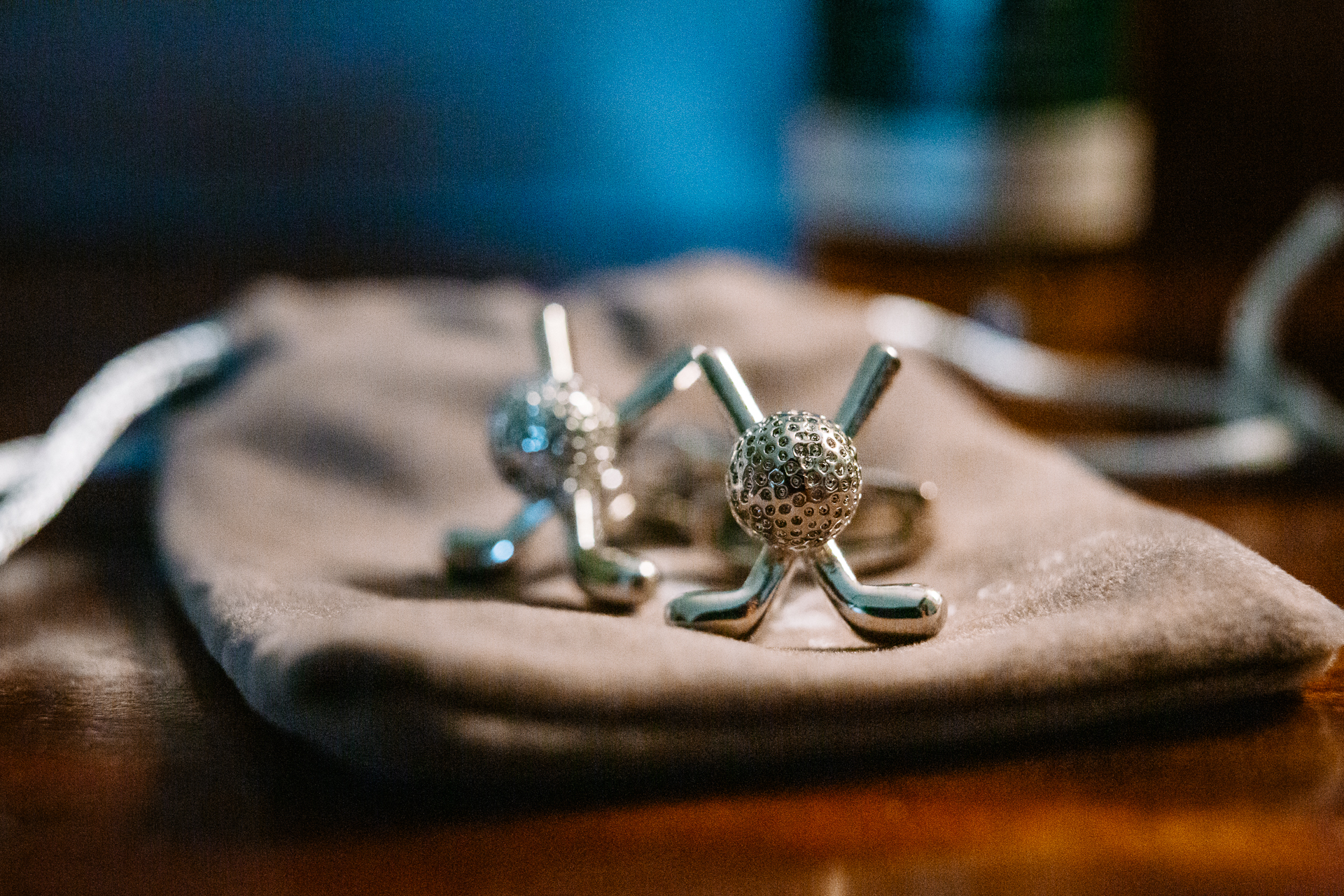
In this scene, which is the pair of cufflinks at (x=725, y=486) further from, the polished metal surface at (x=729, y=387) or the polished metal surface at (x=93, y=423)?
→ the polished metal surface at (x=93, y=423)

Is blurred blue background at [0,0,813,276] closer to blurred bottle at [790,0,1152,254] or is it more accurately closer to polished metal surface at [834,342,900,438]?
blurred bottle at [790,0,1152,254]

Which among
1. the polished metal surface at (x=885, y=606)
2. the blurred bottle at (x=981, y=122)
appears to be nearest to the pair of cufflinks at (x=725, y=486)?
the polished metal surface at (x=885, y=606)

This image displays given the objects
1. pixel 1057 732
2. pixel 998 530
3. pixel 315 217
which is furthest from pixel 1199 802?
pixel 315 217

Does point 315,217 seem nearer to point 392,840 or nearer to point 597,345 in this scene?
point 597,345

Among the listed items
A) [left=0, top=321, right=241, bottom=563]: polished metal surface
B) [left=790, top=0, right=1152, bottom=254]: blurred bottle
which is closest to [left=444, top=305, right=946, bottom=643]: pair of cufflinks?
[left=0, top=321, right=241, bottom=563]: polished metal surface

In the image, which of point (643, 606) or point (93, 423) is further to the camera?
point (93, 423)

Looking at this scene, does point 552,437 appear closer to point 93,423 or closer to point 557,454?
point 557,454

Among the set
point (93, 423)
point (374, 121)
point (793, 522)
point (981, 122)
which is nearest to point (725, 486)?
point (793, 522)
